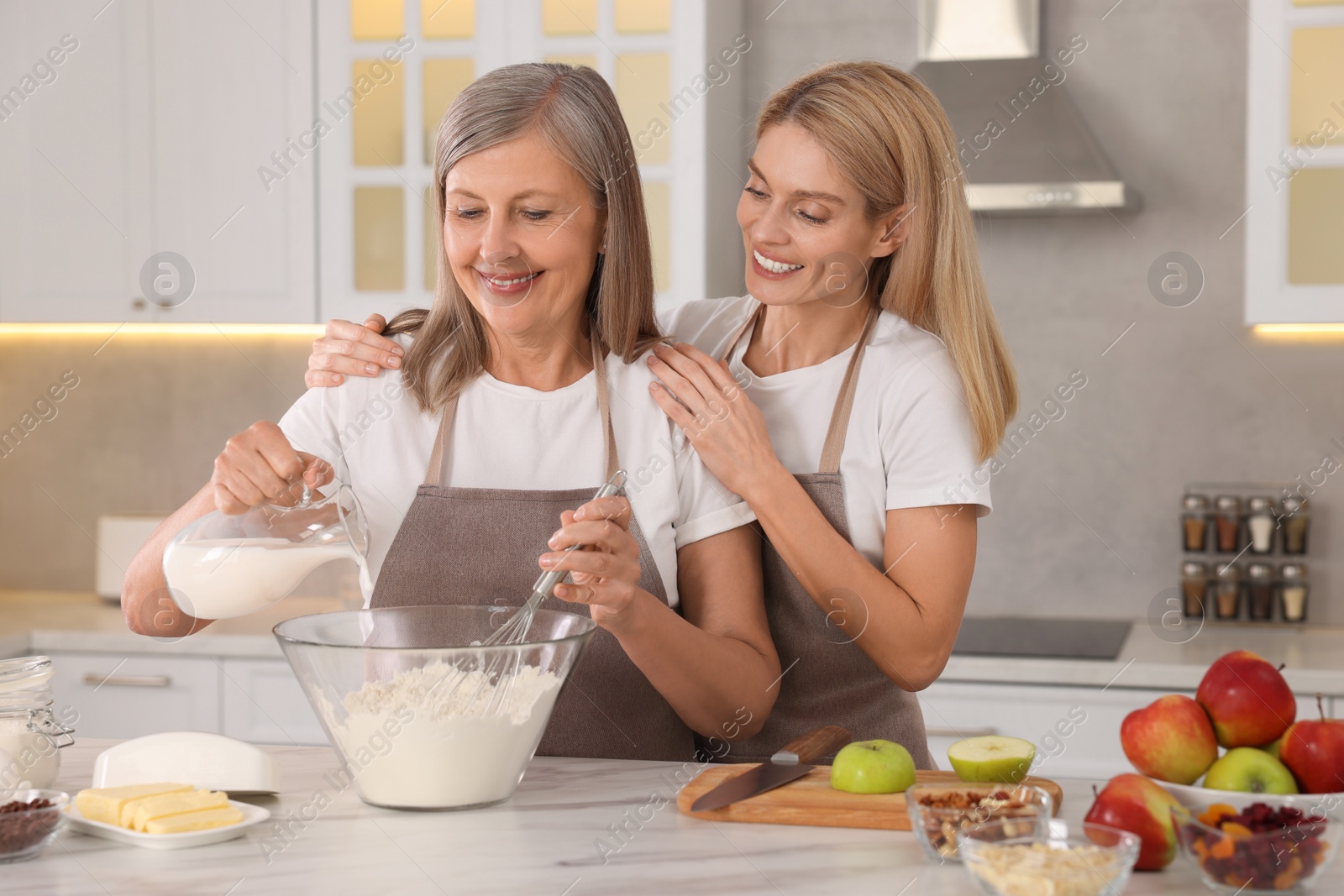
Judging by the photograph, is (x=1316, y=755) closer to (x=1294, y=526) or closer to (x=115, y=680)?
(x=1294, y=526)

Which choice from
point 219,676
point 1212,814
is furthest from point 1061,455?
point 1212,814

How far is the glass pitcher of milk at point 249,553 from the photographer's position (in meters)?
1.16

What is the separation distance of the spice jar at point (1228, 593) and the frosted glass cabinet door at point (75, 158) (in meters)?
2.36

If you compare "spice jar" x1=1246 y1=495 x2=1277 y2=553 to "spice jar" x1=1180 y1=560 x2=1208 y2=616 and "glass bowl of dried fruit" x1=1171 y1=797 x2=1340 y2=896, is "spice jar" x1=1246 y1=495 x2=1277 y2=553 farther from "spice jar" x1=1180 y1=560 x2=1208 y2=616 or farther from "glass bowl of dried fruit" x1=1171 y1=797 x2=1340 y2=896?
"glass bowl of dried fruit" x1=1171 y1=797 x2=1340 y2=896

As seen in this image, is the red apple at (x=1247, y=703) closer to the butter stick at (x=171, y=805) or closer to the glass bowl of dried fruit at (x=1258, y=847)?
the glass bowl of dried fruit at (x=1258, y=847)

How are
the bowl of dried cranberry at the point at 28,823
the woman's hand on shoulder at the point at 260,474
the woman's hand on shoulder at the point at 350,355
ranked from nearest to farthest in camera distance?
1. the bowl of dried cranberry at the point at 28,823
2. the woman's hand on shoulder at the point at 260,474
3. the woman's hand on shoulder at the point at 350,355

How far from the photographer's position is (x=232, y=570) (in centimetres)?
116

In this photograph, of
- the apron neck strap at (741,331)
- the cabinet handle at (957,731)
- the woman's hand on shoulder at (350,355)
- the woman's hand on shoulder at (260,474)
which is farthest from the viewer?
the cabinet handle at (957,731)

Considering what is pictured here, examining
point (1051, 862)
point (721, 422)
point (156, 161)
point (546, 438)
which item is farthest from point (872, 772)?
point (156, 161)

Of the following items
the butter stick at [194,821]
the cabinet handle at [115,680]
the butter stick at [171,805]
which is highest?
the butter stick at [171,805]

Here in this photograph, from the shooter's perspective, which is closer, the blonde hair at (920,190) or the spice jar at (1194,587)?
the blonde hair at (920,190)

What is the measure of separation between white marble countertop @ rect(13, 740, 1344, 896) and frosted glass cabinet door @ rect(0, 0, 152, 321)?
2017mm

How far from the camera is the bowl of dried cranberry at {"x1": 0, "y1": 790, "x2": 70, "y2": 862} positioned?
0.98 metres

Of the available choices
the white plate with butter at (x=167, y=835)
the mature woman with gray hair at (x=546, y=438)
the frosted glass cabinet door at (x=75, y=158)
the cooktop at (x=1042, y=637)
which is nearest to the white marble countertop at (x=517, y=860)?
the white plate with butter at (x=167, y=835)
